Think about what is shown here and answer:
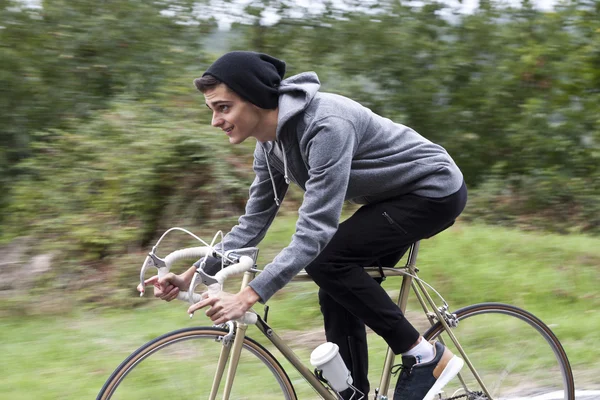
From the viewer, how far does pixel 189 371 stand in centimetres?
319

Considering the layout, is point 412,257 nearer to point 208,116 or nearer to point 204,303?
point 204,303

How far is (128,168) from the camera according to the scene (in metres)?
6.26

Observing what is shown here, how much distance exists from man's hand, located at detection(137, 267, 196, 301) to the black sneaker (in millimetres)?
977

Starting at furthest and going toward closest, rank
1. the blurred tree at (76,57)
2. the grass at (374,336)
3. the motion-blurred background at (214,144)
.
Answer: the blurred tree at (76,57), the motion-blurred background at (214,144), the grass at (374,336)

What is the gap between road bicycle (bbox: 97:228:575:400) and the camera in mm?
2885

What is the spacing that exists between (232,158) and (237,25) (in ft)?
7.21

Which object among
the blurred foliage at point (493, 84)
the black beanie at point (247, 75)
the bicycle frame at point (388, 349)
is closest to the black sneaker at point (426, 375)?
the bicycle frame at point (388, 349)

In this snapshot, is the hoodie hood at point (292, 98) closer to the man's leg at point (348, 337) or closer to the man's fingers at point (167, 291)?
the man's fingers at point (167, 291)

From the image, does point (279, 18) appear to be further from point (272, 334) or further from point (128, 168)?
point (272, 334)

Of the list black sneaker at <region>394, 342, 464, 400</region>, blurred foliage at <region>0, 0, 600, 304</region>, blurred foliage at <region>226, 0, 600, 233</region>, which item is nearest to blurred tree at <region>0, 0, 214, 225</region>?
blurred foliage at <region>0, 0, 600, 304</region>

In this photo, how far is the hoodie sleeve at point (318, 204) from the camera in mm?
2801

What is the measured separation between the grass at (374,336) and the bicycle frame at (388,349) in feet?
1.25

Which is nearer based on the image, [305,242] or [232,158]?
[305,242]

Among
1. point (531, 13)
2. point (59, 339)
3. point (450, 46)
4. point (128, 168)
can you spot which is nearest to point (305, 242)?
point (59, 339)
